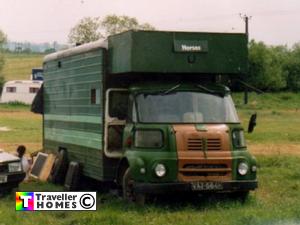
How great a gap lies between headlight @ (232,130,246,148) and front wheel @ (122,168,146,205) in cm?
174

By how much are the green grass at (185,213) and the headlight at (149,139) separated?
967 millimetres

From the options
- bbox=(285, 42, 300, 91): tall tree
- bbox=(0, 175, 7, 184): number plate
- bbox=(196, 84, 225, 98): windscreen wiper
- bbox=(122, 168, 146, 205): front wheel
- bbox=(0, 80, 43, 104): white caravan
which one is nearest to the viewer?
bbox=(122, 168, 146, 205): front wheel

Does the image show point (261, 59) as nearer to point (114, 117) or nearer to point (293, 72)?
point (293, 72)

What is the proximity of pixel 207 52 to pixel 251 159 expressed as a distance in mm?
1981

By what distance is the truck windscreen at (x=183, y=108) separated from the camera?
12.5m

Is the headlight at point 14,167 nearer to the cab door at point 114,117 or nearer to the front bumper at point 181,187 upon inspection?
the cab door at point 114,117

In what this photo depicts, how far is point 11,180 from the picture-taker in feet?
45.2

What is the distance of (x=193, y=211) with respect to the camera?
1188 centimetres

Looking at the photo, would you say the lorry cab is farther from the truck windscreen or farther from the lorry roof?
the lorry roof

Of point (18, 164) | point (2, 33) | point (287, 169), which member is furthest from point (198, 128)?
point (2, 33)

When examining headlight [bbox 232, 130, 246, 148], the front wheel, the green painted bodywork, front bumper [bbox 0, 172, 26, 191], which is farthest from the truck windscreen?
front bumper [bbox 0, 172, 26, 191]

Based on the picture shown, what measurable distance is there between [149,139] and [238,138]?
152cm

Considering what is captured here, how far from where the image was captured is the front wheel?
1223 centimetres

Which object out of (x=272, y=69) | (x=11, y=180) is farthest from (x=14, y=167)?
(x=272, y=69)
